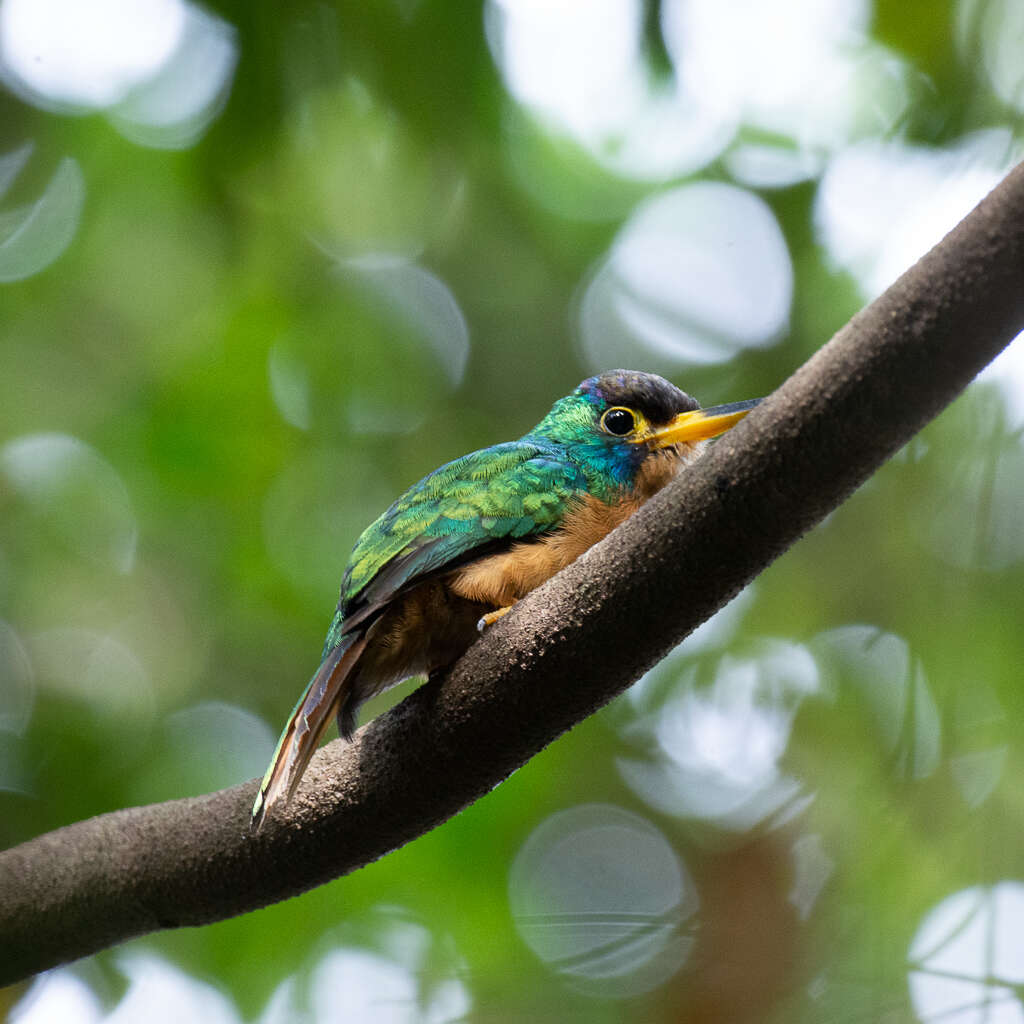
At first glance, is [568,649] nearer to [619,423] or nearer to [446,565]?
[446,565]

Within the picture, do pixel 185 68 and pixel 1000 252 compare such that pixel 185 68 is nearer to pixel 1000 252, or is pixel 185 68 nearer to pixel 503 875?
pixel 503 875

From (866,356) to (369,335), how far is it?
362cm

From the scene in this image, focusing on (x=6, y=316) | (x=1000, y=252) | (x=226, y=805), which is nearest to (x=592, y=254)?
(x=6, y=316)

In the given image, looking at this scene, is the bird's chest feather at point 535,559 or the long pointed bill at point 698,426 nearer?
the bird's chest feather at point 535,559

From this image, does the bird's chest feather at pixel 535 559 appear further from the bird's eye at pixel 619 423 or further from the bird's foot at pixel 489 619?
the bird's eye at pixel 619 423

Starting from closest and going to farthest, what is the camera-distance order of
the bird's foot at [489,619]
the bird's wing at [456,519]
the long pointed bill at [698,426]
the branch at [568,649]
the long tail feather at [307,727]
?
the branch at [568,649] → the long tail feather at [307,727] → the bird's foot at [489,619] → the bird's wing at [456,519] → the long pointed bill at [698,426]

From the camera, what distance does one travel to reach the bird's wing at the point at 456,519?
7.10 ft

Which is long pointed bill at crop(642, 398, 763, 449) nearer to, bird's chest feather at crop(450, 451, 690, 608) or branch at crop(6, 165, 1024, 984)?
bird's chest feather at crop(450, 451, 690, 608)

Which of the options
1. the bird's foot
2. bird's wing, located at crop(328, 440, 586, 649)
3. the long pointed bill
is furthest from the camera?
the long pointed bill

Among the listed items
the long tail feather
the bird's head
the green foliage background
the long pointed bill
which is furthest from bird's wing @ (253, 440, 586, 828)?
the green foliage background

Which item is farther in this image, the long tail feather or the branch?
the long tail feather

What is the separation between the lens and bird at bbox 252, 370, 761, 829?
81.0 inches

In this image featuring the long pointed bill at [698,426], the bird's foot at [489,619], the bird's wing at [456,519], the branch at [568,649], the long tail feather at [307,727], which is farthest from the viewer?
the long pointed bill at [698,426]

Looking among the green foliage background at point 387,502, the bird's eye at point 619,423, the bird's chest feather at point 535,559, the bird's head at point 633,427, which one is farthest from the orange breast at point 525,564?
the green foliage background at point 387,502
